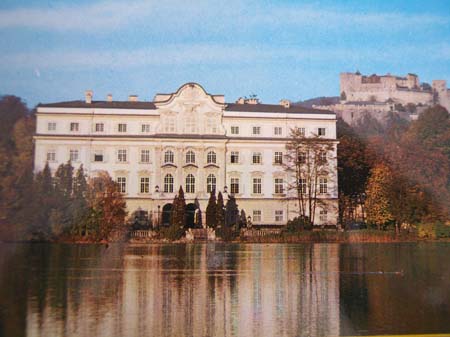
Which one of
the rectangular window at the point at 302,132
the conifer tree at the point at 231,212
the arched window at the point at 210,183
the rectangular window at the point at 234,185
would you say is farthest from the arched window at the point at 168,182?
the rectangular window at the point at 302,132

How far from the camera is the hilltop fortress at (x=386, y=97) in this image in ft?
109

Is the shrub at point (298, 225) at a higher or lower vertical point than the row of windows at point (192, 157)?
lower

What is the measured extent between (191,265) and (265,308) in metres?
8.60

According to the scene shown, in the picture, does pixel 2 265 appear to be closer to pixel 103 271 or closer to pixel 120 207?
pixel 103 271

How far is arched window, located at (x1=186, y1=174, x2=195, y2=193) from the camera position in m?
43.0

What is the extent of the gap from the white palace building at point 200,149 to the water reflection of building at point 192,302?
23159mm

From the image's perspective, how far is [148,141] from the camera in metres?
42.9

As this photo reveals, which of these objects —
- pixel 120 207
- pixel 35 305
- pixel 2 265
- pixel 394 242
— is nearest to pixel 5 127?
pixel 2 265

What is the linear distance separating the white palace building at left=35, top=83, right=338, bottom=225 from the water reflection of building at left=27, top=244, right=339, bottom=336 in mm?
23159

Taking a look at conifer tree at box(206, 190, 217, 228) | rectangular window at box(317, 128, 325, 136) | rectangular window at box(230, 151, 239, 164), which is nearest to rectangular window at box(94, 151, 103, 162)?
conifer tree at box(206, 190, 217, 228)

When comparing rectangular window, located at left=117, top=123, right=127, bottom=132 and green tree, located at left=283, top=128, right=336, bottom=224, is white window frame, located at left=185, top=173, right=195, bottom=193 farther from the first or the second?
green tree, located at left=283, top=128, right=336, bottom=224

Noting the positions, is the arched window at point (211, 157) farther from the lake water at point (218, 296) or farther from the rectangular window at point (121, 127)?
the lake water at point (218, 296)

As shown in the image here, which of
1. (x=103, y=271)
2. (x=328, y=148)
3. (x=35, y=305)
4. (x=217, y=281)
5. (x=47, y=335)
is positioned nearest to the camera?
(x=47, y=335)

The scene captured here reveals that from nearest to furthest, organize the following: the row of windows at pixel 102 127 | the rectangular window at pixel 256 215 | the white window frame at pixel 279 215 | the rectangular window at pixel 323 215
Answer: the row of windows at pixel 102 127 < the rectangular window at pixel 323 215 < the rectangular window at pixel 256 215 < the white window frame at pixel 279 215
